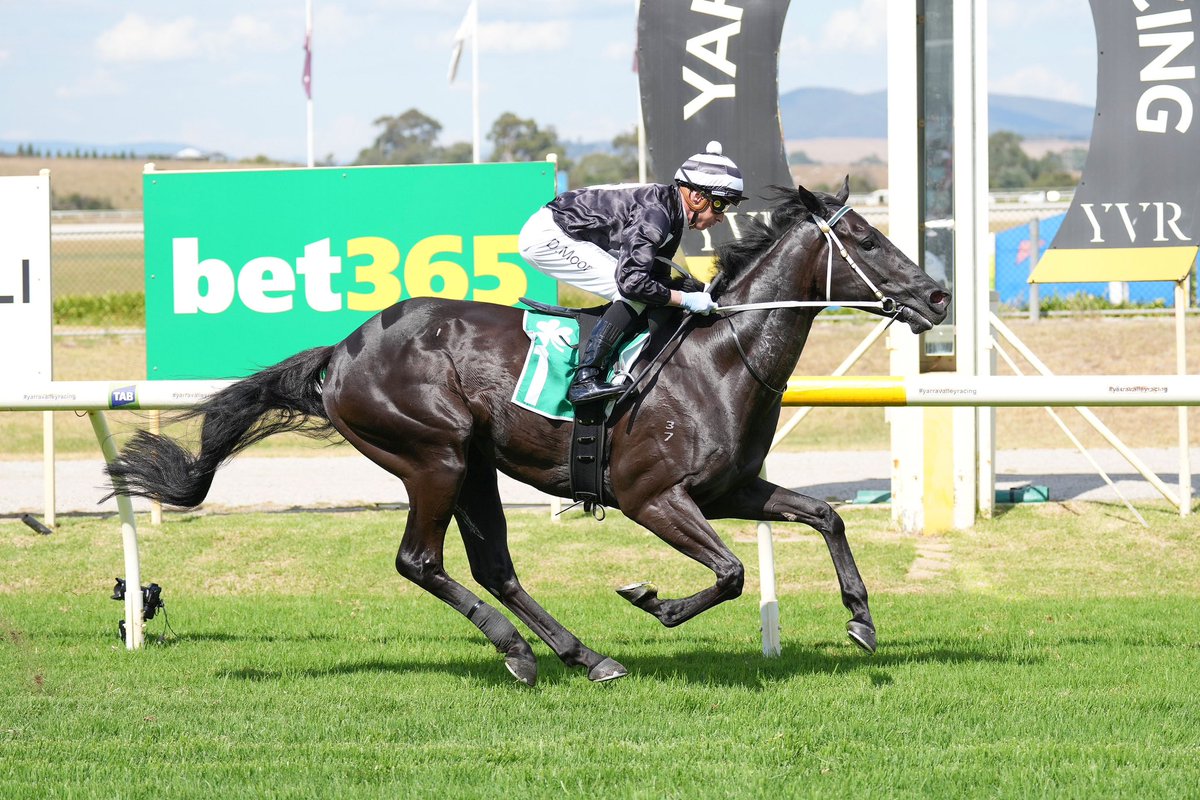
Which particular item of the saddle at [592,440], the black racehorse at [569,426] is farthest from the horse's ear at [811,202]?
the saddle at [592,440]

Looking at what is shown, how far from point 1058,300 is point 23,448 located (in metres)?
15.1

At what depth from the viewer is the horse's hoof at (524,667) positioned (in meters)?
5.56

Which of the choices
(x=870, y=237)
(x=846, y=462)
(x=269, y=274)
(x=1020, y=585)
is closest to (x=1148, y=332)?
(x=846, y=462)

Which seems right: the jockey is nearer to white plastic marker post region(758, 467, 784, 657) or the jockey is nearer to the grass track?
white plastic marker post region(758, 467, 784, 657)

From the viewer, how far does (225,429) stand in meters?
6.13

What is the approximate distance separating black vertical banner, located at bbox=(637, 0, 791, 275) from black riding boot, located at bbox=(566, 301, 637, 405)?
464cm

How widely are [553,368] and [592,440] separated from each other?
0.34m

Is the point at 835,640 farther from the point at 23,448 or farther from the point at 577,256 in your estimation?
the point at 23,448

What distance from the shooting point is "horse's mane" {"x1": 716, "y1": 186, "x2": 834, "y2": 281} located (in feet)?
18.9

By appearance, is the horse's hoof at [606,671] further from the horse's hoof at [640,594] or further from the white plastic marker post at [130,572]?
the white plastic marker post at [130,572]

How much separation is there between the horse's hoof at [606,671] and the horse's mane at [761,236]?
1.69 metres

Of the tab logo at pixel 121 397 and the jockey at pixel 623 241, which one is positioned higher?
the jockey at pixel 623 241

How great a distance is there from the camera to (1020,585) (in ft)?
28.2

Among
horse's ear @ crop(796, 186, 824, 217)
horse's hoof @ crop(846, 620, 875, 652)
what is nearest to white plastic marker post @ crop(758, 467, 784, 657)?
horse's hoof @ crop(846, 620, 875, 652)
